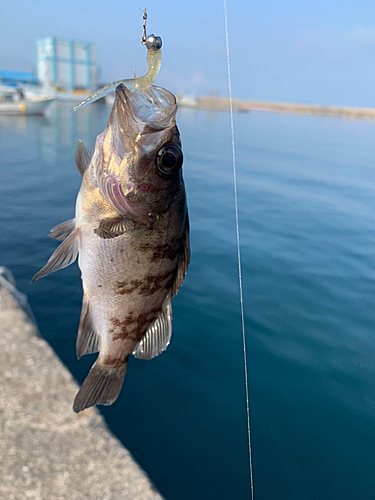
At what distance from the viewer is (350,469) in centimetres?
364

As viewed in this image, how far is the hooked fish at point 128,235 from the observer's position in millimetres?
1698

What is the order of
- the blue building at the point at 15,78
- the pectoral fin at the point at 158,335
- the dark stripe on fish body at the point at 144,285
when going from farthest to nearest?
the blue building at the point at 15,78
the pectoral fin at the point at 158,335
the dark stripe on fish body at the point at 144,285

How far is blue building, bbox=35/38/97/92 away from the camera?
67250mm

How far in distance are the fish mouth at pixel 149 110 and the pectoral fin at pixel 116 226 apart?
1.28ft

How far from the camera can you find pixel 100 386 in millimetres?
1985

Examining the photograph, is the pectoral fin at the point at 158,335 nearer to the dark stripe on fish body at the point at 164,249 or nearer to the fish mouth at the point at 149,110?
the dark stripe on fish body at the point at 164,249

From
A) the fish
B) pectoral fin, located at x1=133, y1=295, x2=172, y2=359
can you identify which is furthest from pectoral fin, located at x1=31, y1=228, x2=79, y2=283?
pectoral fin, located at x1=133, y1=295, x2=172, y2=359

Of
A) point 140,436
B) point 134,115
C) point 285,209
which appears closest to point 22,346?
point 140,436

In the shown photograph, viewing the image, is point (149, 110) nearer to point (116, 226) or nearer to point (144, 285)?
point (116, 226)

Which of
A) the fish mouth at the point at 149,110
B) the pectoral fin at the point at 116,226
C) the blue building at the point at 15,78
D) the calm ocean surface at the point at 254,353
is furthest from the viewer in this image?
the blue building at the point at 15,78

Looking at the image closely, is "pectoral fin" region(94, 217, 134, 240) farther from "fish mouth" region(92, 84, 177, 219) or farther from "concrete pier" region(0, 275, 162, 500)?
"concrete pier" region(0, 275, 162, 500)

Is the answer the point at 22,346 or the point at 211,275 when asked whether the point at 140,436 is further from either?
the point at 211,275

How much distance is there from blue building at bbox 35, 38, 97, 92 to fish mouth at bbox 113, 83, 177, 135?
242 ft

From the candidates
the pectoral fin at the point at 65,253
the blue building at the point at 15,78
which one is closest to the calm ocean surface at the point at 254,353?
the pectoral fin at the point at 65,253
